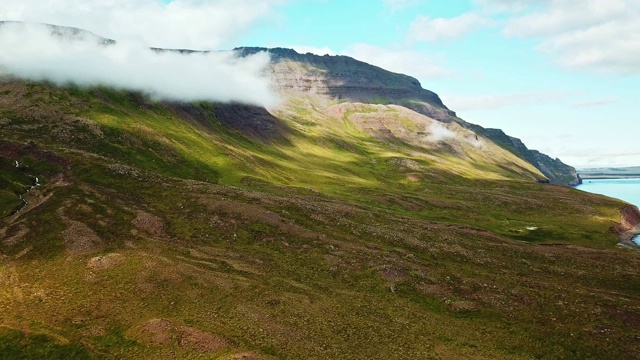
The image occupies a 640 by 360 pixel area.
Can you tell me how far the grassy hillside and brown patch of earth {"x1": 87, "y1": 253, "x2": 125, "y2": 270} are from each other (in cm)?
35

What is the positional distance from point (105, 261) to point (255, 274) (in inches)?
929

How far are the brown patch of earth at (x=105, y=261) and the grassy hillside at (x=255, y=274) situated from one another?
1.16ft

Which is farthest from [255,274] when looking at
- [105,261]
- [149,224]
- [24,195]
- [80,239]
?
[24,195]

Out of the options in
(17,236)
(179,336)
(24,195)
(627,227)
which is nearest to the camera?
(179,336)

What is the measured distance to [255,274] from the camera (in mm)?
74000

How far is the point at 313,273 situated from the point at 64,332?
3760cm

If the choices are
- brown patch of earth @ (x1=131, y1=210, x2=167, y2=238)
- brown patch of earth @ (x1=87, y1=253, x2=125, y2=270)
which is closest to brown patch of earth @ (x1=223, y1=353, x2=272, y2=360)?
brown patch of earth @ (x1=87, y1=253, x2=125, y2=270)

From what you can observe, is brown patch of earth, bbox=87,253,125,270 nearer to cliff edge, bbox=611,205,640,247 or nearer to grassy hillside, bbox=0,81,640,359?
grassy hillside, bbox=0,81,640,359

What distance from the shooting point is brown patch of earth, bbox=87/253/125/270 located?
70.4 metres

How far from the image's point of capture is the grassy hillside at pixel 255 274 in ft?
179

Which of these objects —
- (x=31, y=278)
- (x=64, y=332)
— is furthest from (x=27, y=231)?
(x=64, y=332)

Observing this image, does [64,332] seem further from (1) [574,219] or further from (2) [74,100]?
(1) [574,219]

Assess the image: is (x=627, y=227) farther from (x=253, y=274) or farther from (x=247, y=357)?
(x=247, y=357)

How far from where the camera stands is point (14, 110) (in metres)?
147
